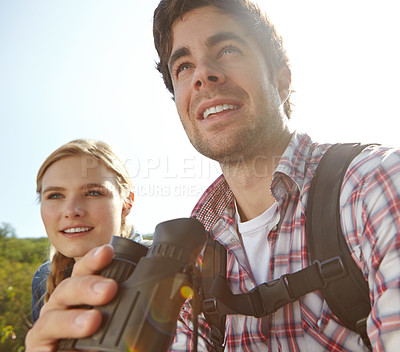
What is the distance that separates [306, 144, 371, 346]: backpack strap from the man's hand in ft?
3.18

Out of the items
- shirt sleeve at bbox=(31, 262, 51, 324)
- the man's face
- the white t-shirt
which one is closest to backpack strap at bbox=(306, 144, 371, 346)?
the white t-shirt

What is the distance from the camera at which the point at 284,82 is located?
10.2ft

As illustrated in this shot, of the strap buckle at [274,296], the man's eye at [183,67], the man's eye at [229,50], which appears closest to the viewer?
the strap buckle at [274,296]

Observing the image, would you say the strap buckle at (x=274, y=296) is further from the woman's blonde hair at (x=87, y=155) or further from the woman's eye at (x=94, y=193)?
the woman's blonde hair at (x=87, y=155)

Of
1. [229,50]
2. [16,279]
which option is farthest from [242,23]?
[16,279]

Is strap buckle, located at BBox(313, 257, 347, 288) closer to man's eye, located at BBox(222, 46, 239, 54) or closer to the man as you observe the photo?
the man

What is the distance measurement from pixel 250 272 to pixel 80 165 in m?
2.35

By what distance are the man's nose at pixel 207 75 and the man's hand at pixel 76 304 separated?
64.3 inches

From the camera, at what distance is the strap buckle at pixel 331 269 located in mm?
1530

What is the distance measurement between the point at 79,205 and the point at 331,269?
106 inches

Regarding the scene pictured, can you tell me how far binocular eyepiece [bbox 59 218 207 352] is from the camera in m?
1.00

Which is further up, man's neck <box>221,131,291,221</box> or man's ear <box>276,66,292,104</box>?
man's ear <box>276,66,292,104</box>

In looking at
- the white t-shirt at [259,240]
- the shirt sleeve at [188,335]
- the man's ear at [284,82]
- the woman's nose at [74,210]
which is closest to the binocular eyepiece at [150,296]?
the white t-shirt at [259,240]

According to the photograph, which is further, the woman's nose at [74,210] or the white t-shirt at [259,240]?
the woman's nose at [74,210]
